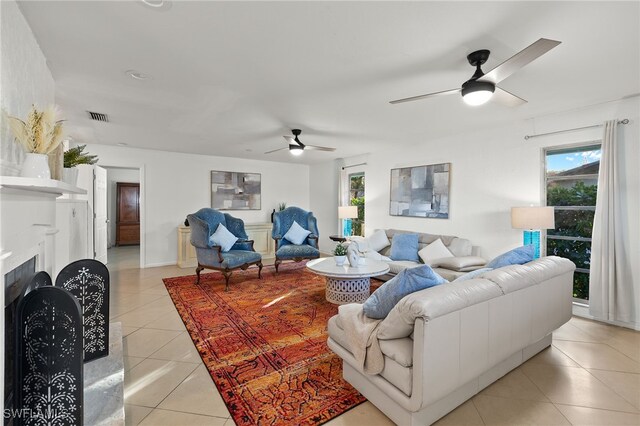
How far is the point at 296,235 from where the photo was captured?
219 inches

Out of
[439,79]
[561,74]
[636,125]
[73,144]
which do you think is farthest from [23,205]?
[636,125]

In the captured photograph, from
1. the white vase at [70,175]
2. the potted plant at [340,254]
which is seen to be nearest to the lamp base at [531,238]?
the potted plant at [340,254]

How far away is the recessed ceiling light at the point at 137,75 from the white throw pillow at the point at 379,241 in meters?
4.00

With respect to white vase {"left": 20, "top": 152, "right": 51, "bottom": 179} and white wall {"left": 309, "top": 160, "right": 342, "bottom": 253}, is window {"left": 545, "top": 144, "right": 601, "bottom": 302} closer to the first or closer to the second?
white wall {"left": 309, "top": 160, "right": 342, "bottom": 253}

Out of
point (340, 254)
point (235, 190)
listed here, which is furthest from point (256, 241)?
point (340, 254)

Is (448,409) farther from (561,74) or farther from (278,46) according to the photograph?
(561,74)

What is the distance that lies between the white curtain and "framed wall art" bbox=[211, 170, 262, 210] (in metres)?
6.01

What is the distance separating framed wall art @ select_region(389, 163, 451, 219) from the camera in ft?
15.8

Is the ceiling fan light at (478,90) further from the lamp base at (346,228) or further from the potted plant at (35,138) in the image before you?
the lamp base at (346,228)

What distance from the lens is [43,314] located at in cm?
140

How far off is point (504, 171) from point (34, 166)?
185 inches

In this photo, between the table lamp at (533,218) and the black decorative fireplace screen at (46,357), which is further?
the table lamp at (533,218)

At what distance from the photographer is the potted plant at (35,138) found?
144 cm

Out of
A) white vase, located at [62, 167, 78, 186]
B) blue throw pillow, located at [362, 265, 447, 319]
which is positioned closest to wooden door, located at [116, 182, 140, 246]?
white vase, located at [62, 167, 78, 186]
